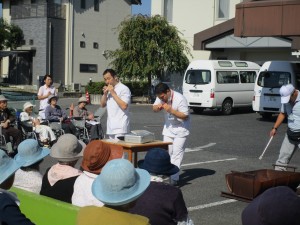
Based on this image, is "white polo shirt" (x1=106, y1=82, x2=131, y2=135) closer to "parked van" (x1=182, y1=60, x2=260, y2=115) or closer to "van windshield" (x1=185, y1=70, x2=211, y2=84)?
"parked van" (x1=182, y1=60, x2=260, y2=115)

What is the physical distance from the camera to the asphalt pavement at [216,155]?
24.6 ft

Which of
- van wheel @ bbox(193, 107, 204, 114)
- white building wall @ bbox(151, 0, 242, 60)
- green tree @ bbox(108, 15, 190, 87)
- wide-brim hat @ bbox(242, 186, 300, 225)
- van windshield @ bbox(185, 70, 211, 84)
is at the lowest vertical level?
van wheel @ bbox(193, 107, 204, 114)

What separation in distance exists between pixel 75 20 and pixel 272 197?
119ft

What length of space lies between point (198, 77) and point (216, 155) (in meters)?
10.5

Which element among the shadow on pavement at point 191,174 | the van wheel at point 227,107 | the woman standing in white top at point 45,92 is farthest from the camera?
the van wheel at point 227,107

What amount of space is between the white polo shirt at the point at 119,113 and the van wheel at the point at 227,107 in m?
14.5

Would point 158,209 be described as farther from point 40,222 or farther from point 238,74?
point 238,74

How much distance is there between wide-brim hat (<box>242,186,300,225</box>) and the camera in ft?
7.64

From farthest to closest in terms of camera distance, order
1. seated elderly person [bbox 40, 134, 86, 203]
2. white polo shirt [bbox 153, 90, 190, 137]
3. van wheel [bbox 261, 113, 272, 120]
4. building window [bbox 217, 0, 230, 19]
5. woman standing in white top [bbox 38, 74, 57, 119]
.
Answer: building window [bbox 217, 0, 230, 19] < van wheel [bbox 261, 113, 272, 120] < woman standing in white top [bbox 38, 74, 57, 119] < white polo shirt [bbox 153, 90, 190, 137] < seated elderly person [bbox 40, 134, 86, 203]

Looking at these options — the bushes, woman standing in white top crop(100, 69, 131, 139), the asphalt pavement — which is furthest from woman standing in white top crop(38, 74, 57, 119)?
the bushes

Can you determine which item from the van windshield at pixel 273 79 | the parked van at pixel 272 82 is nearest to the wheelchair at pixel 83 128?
the parked van at pixel 272 82

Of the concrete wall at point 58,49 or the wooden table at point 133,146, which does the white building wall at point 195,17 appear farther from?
the wooden table at point 133,146

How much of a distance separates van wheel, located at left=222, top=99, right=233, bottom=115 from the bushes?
775 centimetres

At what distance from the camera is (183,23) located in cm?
3095
